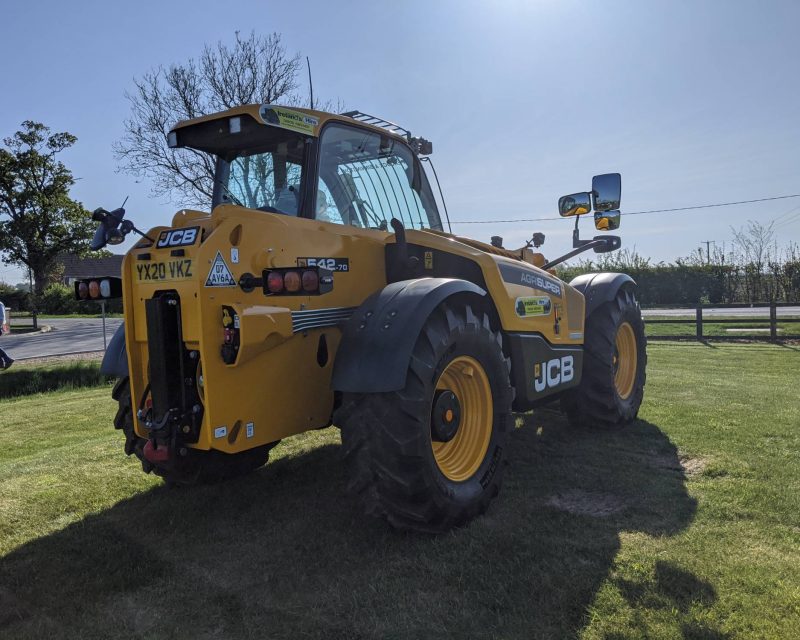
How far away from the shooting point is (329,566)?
3.12 metres

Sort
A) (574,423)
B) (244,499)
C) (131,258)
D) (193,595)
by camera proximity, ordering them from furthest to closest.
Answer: (574,423) < (244,499) < (131,258) < (193,595)

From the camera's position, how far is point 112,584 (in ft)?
9.89

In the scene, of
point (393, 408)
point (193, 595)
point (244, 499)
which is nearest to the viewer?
point (193, 595)

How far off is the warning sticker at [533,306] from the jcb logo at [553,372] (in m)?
0.38

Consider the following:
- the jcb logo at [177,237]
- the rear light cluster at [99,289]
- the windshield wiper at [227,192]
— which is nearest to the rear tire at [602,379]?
the windshield wiper at [227,192]

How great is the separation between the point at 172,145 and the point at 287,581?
9.66 ft

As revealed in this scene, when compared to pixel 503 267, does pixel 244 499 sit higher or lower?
lower

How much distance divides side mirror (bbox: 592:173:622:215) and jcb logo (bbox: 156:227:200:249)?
333 centimetres

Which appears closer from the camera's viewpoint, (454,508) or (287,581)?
(287,581)

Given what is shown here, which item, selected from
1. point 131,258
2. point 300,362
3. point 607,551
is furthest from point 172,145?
point 607,551

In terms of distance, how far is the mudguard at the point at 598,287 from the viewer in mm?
5757

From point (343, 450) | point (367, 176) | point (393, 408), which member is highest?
point (367, 176)

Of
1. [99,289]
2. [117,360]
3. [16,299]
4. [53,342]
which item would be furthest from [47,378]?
[16,299]

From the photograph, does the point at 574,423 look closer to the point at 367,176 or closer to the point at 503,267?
the point at 503,267
